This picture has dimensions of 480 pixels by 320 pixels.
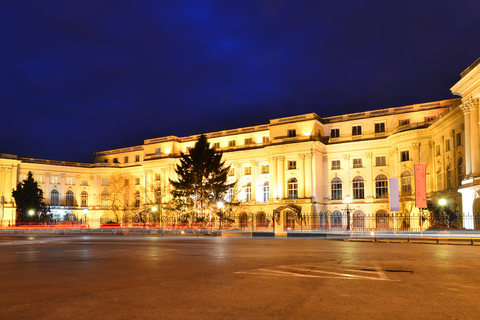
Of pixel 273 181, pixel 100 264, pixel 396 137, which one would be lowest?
pixel 100 264

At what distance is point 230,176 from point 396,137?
27.2m

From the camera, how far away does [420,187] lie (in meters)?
39.1

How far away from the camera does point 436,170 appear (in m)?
52.2

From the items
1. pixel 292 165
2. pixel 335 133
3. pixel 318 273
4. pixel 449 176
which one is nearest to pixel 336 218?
pixel 292 165

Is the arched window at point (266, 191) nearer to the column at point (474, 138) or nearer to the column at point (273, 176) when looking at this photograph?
the column at point (273, 176)

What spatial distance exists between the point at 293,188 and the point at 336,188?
6.26 metres

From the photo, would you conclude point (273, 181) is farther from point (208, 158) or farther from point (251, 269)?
point (251, 269)

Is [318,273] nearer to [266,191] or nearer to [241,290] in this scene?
[241,290]

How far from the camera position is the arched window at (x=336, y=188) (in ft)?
214

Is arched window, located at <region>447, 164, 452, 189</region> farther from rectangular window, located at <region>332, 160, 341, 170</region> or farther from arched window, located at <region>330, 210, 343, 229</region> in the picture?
rectangular window, located at <region>332, 160, 341, 170</region>

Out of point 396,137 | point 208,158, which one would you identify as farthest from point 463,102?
point 208,158

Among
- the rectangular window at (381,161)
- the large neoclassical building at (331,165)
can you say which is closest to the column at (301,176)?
the large neoclassical building at (331,165)

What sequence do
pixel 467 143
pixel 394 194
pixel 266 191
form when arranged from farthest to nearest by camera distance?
pixel 266 191 < pixel 467 143 < pixel 394 194

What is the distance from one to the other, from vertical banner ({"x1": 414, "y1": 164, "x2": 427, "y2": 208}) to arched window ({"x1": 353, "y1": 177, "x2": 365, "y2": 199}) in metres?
23.2
